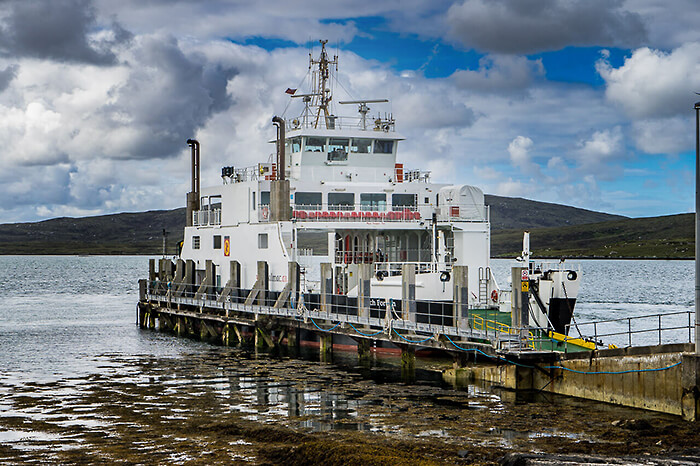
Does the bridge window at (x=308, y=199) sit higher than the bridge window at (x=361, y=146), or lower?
lower

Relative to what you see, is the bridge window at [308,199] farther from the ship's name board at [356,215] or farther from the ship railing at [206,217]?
the ship railing at [206,217]

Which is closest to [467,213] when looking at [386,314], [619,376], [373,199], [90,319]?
[373,199]

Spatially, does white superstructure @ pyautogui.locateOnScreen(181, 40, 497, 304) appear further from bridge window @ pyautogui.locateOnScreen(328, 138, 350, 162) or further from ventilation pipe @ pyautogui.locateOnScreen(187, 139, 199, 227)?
ventilation pipe @ pyautogui.locateOnScreen(187, 139, 199, 227)

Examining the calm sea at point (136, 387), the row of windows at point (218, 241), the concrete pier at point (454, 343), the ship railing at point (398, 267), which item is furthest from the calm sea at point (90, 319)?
the ship railing at point (398, 267)

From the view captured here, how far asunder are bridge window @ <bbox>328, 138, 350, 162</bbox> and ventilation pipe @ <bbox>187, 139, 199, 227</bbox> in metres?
11.8

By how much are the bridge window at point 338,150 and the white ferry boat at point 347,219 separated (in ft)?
0.15

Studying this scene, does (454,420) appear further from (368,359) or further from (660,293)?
(660,293)

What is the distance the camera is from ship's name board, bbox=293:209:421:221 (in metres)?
33.3

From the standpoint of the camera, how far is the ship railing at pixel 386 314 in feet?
80.9

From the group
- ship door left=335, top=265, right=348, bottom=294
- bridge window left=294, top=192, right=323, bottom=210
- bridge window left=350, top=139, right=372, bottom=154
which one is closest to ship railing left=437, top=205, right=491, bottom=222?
ship door left=335, top=265, right=348, bottom=294

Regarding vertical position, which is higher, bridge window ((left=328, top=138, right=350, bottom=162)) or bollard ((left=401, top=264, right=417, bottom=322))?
bridge window ((left=328, top=138, right=350, bottom=162))

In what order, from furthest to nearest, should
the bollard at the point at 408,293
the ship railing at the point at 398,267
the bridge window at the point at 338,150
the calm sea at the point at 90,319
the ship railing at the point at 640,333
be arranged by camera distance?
the bridge window at the point at 338,150, the ship railing at the point at 640,333, the calm sea at the point at 90,319, the ship railing at the point at 398,267, the bollard at the point at 408,293

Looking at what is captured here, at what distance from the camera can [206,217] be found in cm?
4350

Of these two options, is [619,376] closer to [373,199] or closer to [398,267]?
[398,267]
